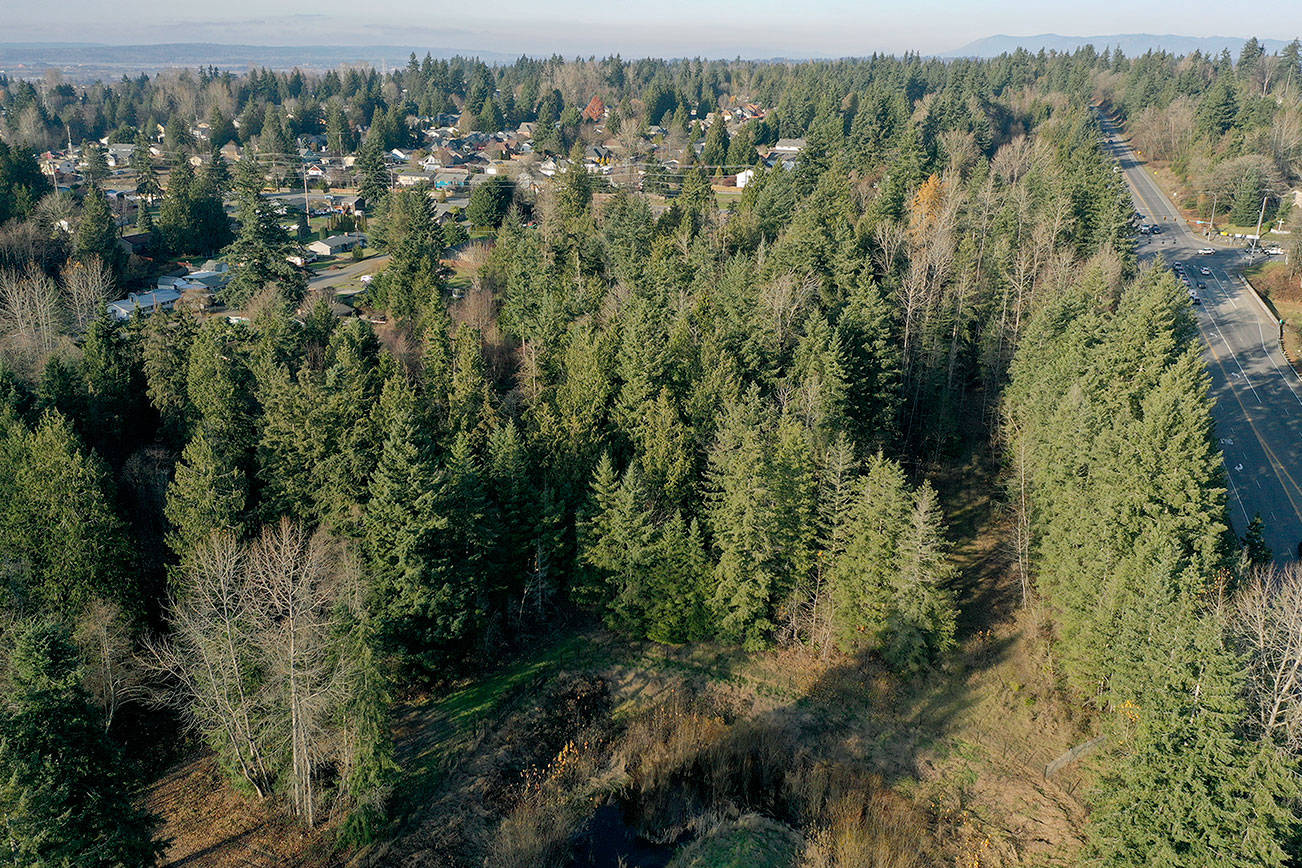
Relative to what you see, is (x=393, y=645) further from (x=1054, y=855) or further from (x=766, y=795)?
(x=1054, y=855)

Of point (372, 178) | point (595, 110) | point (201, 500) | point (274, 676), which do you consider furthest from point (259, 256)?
point (595, 110)

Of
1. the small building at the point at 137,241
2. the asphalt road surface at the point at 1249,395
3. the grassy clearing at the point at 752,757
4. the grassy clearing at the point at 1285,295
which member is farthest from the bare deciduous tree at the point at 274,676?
the small building at the point at 137,241

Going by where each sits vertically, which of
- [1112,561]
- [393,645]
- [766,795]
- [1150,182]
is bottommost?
[766,795]

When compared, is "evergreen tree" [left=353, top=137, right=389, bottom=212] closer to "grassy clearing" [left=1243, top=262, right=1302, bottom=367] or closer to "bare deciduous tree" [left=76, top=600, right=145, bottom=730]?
"bare deciduous tree" [left=76, top=600, right=145, bottom=730]

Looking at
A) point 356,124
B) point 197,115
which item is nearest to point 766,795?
point 356,124

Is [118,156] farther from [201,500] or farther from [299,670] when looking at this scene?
[299,670]

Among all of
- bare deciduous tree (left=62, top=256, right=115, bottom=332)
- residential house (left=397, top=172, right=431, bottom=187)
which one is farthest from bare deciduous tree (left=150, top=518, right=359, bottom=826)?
residential house (left=397, top=172, right=431, bottom=187)
